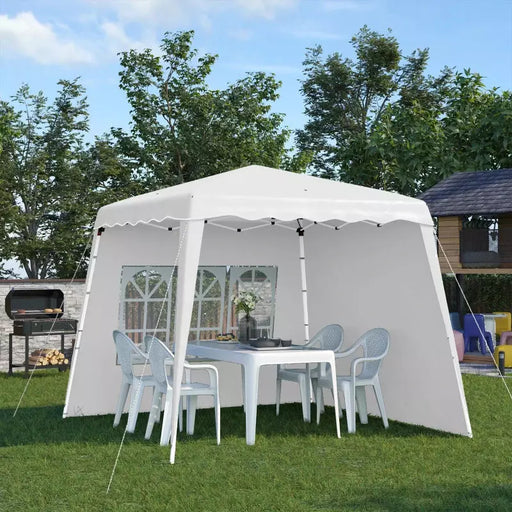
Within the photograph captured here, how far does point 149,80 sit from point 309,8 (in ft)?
36.9

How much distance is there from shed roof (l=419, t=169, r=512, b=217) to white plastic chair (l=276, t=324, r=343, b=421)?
1164cm

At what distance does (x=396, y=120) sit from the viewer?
31.4 metres

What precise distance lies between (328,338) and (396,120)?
22.0 m

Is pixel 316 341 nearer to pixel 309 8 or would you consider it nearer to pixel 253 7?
pixel 309 8

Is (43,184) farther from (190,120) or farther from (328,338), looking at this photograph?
(328,338)

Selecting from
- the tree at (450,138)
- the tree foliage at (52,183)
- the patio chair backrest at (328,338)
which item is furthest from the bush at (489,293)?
the patio chair backrest at (328,338)

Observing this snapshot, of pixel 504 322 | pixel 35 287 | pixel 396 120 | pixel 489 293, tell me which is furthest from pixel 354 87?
pixel 35 287

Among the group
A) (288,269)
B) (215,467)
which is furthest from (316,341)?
(215,467)

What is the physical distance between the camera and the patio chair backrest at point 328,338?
33.6 ft

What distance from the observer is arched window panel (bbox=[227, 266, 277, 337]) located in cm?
1097

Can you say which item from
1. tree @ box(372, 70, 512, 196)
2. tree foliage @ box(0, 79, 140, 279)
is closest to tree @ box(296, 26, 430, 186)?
tree @ box(372, 70, 512, 196)

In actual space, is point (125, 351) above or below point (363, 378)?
above

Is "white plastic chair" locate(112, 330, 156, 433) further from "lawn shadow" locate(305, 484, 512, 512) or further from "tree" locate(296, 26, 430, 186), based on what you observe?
"tree" locate(296, 26, 430, 186)

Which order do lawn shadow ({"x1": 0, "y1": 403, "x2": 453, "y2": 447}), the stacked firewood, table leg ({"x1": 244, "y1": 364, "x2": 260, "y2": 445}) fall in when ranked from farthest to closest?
1. the stacked firewood
2. lawn shadow ({"x1": 0, "y1": 403, "x2": 453, "y2": 447})
3. table leg ({"x1": 244, "y1": 364, "x2": 260, "y2": 445})
